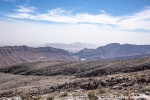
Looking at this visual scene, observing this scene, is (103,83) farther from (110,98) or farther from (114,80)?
(110,98)

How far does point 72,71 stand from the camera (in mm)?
51375

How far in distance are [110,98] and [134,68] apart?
73.1 ft

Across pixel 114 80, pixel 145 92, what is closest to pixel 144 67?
pixel 114 80

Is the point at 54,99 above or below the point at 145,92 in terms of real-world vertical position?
below

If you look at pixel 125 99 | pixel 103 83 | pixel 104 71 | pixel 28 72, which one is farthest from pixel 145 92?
pixel 28 72

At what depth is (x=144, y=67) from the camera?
35.6 meters

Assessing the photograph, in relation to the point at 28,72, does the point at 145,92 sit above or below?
above

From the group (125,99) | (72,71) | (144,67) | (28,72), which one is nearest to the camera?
(125,99)

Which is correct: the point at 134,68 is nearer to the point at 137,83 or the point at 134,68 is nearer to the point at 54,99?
the point at 137,83

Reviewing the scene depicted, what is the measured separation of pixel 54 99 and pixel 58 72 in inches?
1405

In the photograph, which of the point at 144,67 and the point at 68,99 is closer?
the point at 68,99

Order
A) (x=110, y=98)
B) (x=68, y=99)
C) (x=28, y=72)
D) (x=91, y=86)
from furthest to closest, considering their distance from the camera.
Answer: (x=28, y=72) < (x=91, y=86) < (x=68, y=99) < (x=110, y=98)

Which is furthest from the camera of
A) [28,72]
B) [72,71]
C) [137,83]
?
[28,72]

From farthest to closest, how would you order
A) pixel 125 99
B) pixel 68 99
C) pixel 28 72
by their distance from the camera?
pixel 28 72 → pixel 68 99 → pixel 125 99
